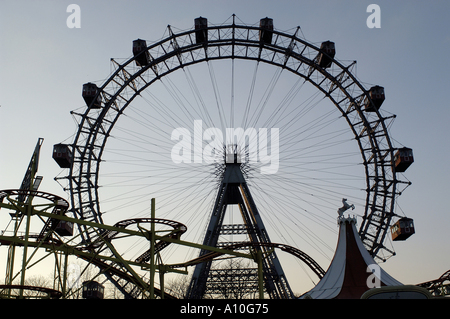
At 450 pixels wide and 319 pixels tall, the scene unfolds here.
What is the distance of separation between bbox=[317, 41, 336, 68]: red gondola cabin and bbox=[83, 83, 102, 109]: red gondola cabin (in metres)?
19.5

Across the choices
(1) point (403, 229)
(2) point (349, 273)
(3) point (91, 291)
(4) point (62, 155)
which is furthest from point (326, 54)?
(3) point (91, 291)

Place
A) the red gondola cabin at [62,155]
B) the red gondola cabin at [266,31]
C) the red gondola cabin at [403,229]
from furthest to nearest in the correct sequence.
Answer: the red gondola cabin at [266,31], the red gondola cabin at [403,229], the red gondola cabin at [62,155]

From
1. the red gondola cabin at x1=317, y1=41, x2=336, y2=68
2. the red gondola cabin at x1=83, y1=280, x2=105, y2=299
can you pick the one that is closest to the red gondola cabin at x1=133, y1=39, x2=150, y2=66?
the red gondola cabin at x1=317, y1=41, x2=336, y2=68

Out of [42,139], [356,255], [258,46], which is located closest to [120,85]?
[258,46]

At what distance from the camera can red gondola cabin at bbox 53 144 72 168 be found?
115 ft

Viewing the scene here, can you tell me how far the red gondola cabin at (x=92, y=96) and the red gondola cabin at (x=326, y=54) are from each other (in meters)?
19.5

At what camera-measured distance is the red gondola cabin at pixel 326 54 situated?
38.5 m

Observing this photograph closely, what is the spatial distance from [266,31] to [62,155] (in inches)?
789

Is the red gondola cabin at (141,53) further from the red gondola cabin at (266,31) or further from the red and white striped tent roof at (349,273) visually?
the red and white striped tent roof at (349,273)

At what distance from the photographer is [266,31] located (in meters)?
38.0

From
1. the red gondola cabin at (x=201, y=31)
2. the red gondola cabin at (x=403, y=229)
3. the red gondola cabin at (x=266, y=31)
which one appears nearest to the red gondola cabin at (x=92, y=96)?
the red gondola cabin at (x=201, y=31)
